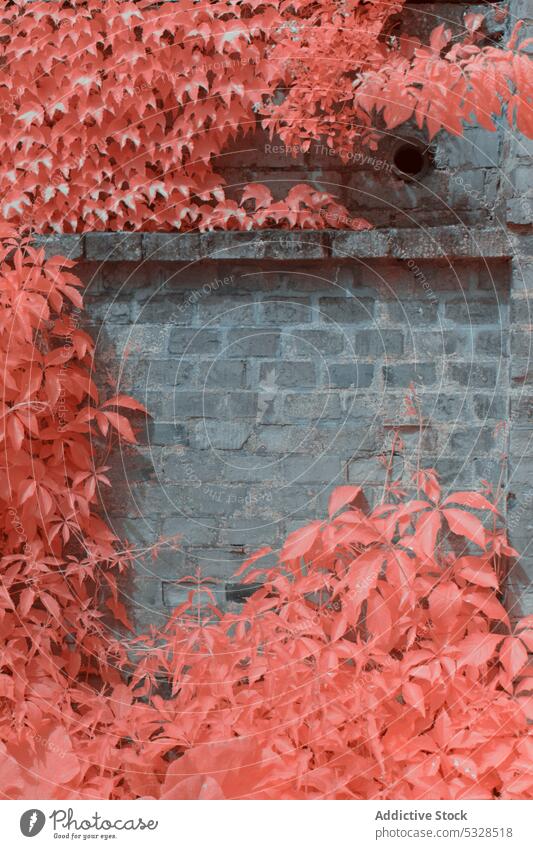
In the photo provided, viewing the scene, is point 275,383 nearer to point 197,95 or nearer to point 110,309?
point 110,309

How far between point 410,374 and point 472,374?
226mm

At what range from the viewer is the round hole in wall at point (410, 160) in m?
2.67

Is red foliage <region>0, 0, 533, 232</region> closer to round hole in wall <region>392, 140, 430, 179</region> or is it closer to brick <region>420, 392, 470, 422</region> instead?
round hole in wall <region>392, 140, 430, 179</region>

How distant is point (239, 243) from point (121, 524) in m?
1.17

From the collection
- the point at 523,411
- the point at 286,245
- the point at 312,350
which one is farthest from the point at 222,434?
the point at 523,411

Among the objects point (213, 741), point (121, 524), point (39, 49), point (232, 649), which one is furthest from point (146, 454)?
point (39, 49)

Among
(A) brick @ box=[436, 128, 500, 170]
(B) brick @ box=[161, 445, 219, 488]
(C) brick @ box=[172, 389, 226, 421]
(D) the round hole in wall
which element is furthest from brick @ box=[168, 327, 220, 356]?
(A) brick @ box=[436, 128, 500, 170]

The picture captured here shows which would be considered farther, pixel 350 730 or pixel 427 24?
pixel 427 24

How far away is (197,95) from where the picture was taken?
105 inches

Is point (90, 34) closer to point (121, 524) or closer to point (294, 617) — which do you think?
point (121, 524)

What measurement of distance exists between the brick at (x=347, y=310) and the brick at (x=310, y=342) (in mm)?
61

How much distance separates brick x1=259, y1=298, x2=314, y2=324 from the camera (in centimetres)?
272

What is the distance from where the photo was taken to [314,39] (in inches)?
102

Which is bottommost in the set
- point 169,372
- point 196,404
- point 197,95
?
point 196,404
